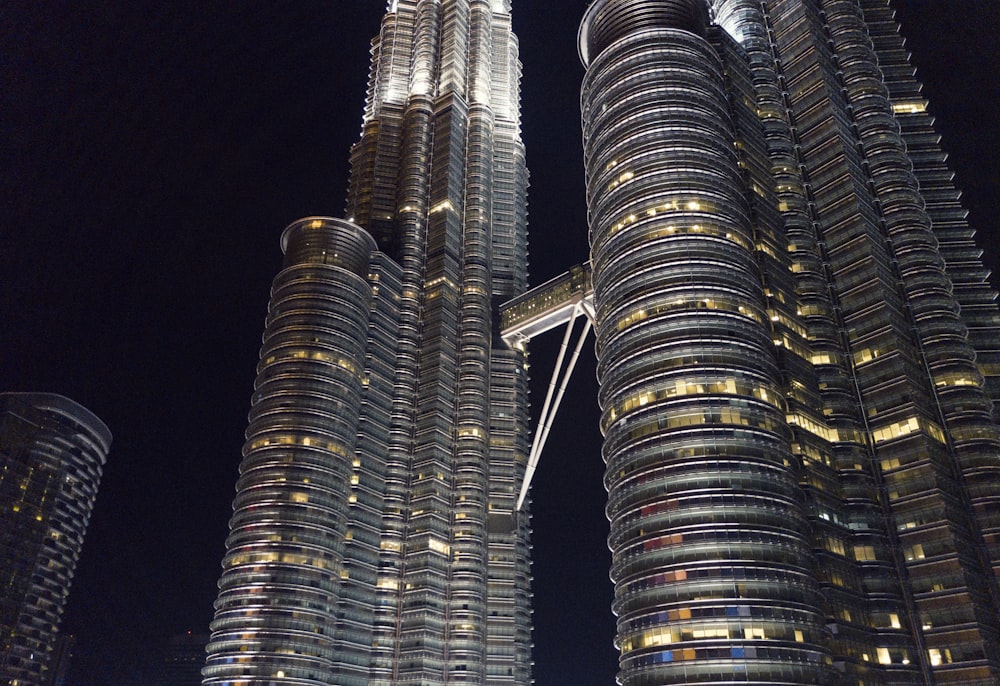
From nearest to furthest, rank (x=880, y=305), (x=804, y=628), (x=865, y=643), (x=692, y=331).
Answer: (x=804, y=628), (x=865, y=643), (x=692, y=331), (x=880, y=305)

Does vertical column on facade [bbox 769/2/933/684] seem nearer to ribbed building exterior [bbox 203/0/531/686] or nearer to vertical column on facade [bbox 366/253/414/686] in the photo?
ribbed building exterior [bbox 203/0/531/686]

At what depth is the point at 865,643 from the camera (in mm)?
111188

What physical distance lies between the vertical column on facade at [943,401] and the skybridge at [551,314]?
61.3 meters

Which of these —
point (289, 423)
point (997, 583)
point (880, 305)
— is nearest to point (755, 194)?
point (880, 305)

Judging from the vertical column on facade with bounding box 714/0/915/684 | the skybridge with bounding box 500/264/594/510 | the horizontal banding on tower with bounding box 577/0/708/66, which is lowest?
the vertical column on facade with bounding box 714/0/915/684

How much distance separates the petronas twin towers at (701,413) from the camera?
10812 cm

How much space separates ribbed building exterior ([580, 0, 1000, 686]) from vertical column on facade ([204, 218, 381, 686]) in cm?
6191

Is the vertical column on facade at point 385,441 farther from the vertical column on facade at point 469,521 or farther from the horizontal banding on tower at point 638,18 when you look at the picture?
the horizontal banding on tower at point 638,18

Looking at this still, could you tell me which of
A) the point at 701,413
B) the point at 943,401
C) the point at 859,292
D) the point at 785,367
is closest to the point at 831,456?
the point at 785,367

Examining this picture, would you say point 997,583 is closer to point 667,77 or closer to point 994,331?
point 994,331

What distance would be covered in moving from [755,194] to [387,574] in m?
107

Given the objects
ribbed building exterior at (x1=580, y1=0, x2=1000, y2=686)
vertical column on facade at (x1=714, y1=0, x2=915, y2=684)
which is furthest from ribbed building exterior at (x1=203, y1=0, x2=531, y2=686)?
vertical column on facade at (x1=714, y1=0, x2=915, y2=684)

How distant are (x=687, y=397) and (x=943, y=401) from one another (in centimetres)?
4668

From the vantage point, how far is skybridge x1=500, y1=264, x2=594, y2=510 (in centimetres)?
17575
